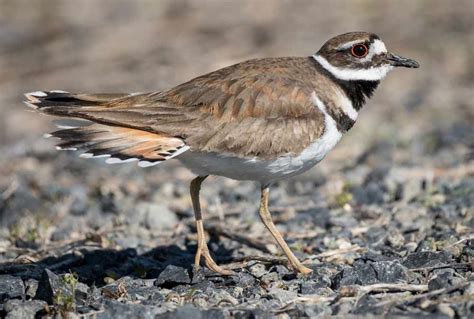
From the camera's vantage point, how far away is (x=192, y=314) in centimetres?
438

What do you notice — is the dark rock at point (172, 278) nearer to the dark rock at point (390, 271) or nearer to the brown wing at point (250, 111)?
the brown wing at point (250, 111)

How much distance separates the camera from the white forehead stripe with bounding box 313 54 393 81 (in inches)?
233

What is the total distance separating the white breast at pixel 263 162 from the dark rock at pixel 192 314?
1196 millimetres

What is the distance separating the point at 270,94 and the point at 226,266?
1269 millimetres

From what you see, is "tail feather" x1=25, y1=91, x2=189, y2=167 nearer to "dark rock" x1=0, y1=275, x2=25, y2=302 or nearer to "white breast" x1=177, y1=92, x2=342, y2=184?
"white breast" x1=177, y1=92, x2=342, y2=184

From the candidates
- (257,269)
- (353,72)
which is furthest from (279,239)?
(353,72)

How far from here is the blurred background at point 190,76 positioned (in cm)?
781

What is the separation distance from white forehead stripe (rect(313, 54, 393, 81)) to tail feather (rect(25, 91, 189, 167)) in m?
1.32

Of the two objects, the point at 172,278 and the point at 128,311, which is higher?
the point at 172,278

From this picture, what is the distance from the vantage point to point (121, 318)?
4469 millimetres

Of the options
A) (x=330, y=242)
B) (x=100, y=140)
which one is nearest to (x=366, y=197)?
(x=330, y=242)

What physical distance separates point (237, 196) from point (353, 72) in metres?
2.13

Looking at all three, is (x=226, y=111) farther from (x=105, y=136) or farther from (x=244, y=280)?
(x=244, y=280)

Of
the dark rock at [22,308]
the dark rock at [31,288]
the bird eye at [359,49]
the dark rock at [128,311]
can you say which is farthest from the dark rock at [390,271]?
the dark rock at [31,288]
